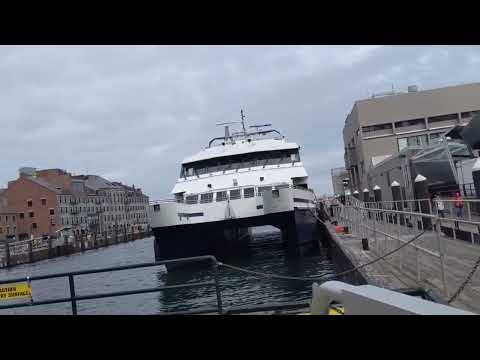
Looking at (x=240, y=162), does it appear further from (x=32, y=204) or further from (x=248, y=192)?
(x=32, y=204)

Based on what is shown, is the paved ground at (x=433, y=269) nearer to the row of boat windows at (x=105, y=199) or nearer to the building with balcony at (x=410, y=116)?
the building with balcony at (x=410, y=116)

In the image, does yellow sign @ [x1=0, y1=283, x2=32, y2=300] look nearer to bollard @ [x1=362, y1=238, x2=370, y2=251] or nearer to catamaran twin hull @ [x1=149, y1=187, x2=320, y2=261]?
bollard @ [x1=362, y1=238, x2=370, y2=251]

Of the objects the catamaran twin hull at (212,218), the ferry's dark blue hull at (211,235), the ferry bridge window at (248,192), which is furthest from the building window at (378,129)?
the ferry bridge window at (248,192)

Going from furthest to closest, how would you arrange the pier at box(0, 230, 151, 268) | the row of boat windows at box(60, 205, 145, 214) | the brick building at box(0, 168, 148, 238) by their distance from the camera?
the row of boat windows at box(60, 205, 145, 214) < the brick building at box(0, 168, 148, 238) < the pier at box(0, 230, 151, 268)

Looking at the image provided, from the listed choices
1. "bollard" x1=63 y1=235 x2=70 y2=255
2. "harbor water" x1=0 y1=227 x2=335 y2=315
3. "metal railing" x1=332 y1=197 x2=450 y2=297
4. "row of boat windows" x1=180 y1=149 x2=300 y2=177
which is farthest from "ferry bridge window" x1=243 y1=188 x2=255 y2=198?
"bollard" x1=63 y1=235 x2=70 y2=255

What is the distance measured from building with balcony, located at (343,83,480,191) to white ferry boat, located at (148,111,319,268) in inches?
914

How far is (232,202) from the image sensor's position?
18.9 m

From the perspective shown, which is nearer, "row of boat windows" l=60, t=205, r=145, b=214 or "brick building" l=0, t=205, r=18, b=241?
"brick building" l=0, t=205, r=18, b=241

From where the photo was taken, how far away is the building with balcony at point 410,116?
44.0 metres

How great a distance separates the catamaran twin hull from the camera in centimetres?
1823

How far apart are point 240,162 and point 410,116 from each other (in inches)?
1085
